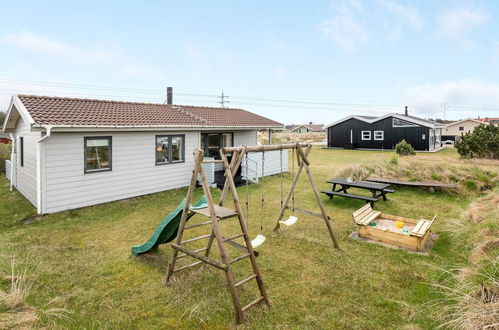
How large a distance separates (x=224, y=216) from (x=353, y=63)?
2220 cm

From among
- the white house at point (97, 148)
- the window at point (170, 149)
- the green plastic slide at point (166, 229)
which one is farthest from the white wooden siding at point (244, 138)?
the green plastic slide at point (166, 229)

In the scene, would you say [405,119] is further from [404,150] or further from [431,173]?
[431,173]

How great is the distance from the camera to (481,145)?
1928cm

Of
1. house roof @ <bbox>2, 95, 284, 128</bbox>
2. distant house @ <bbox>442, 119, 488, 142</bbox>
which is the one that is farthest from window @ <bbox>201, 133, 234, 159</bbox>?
distant house @ <bbox>442, 119, 488, 142</bbox>

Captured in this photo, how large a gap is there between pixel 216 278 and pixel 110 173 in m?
6.59

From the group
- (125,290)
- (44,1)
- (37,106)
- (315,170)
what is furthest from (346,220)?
(44,1)

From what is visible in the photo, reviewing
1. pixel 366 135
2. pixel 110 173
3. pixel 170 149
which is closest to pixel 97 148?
pixel 110 173

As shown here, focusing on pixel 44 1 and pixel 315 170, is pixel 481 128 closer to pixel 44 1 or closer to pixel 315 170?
pixel 315 170

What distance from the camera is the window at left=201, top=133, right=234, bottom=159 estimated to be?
1362cm

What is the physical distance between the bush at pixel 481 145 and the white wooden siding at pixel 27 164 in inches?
944

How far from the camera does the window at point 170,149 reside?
11.2 m

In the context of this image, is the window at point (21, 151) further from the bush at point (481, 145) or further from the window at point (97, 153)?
the bush at point (481, 145)

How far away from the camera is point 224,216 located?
166 inches

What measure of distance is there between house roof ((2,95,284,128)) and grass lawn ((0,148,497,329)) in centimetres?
293
